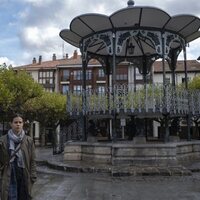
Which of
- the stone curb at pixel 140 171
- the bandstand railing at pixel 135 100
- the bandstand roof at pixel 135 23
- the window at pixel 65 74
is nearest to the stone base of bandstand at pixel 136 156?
the stone curb at pixel 140 171

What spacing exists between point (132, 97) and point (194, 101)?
12.1 feet

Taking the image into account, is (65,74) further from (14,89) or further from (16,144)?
(16,144)

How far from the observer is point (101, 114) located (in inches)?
610

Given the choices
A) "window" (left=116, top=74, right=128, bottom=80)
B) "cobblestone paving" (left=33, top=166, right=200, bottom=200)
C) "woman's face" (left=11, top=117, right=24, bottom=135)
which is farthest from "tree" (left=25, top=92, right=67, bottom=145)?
"woman's face" (left=11, top=117, right=24, bottom=135)

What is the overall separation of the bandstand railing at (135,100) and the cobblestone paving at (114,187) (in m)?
3.42

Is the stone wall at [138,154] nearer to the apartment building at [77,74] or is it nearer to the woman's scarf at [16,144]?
the woman's scarf at [16,144]

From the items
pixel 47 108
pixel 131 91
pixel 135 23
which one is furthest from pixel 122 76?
pixel 131 91

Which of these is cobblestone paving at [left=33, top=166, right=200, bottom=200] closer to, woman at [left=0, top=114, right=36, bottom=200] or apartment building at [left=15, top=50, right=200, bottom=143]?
woman at [left=0, top=114, right=36, bottom=200]

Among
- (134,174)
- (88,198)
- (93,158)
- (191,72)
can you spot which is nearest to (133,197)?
(88,198)

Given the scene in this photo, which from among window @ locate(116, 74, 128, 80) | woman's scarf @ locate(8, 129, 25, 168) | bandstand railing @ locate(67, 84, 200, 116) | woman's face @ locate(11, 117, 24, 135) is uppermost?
window @ locate(116, 74, 128, 80)

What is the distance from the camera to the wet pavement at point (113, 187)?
28.7ft

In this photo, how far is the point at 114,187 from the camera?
9.95 meters

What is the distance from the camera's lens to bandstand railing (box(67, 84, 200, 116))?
1487cm

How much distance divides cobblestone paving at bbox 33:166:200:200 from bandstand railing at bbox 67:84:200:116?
3417 millimetres
